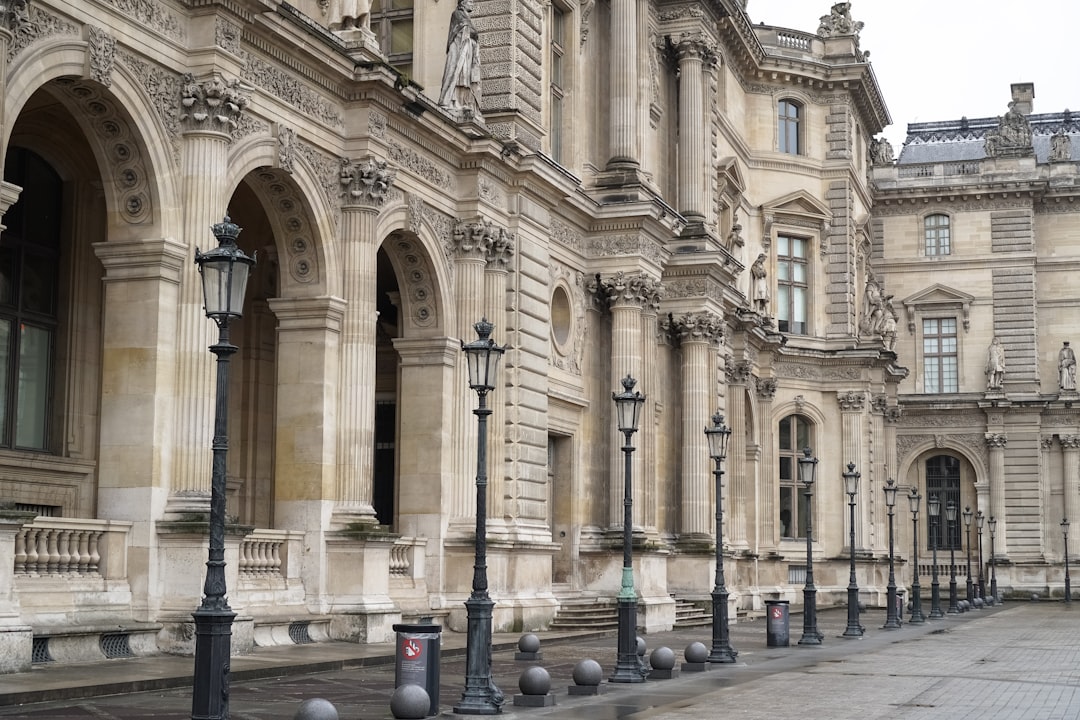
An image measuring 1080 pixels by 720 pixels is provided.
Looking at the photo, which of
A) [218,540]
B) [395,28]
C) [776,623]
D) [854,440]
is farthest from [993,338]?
[218,540]

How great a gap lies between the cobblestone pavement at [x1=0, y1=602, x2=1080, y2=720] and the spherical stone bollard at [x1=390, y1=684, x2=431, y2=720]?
2.11 ft

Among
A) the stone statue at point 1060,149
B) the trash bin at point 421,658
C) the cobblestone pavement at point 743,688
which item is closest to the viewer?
the trash bin at point 421,658

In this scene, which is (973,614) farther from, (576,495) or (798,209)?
(576,495)

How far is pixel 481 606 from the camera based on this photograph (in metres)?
18.0

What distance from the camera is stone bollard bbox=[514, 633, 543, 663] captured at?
2431cm

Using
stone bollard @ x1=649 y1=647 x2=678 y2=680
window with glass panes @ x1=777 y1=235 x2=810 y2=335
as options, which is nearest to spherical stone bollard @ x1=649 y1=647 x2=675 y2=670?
stone bollard @ x1=649 y1=647 x2=678 y2=680

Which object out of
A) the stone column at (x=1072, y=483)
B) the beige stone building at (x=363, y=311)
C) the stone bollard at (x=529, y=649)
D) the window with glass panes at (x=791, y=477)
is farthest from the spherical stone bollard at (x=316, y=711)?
the stone column at (x=1072, y=483)

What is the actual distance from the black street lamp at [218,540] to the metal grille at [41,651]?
21.1ft

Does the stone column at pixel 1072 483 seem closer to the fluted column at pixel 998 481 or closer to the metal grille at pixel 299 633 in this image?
the fluted column at pixel 998 481

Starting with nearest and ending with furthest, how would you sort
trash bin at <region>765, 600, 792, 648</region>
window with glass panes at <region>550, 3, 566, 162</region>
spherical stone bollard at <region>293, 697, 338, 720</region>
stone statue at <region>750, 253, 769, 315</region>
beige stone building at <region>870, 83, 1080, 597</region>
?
spherical stone bollard at <region>293, 697, 338, 720</region>
trash bin at <region>765, 600, 792, 648</region>
window with glass panes at <region>550, 3, 566, 162</region>
stone statue at <region>750, 253, 769, 315</region>
beige stone building at <region>870, 83, 1080, 597</region>

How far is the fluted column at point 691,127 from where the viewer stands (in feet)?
145

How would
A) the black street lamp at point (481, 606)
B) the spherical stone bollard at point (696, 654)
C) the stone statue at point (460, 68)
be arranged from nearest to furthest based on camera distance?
the black street lamp at point (481, 606) → the spherical stone bollard at point (696, 654) → the stone statue at point (460, 68)

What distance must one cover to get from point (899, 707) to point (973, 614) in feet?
126

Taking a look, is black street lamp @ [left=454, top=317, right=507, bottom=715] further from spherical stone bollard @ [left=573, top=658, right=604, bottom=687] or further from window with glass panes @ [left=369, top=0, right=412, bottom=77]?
window with glass panes @ [left=369, top=0, right=412, bottom=77]
